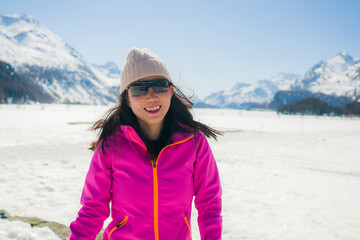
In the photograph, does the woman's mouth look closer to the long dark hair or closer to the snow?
the long dark hair

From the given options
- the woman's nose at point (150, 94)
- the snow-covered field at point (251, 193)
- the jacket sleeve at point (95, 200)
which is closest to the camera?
the jacket sleeve at point (95, 200)

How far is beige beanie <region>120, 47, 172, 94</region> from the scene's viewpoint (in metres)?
1.85

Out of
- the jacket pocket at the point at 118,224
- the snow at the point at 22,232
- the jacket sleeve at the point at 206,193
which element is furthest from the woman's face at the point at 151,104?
the snow at the point at 22,232

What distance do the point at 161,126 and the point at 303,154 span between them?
30.6ft

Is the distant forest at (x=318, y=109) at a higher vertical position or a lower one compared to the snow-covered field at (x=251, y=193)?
higher

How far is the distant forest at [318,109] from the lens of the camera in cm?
10950

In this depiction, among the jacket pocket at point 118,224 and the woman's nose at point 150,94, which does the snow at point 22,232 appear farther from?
the woman's nose at point 150,94

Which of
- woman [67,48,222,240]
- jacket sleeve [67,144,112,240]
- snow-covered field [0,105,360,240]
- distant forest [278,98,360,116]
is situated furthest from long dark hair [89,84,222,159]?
distant forest [278,98,360,116]

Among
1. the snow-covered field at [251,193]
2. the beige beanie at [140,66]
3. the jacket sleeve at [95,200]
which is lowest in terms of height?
the snow-covered field at [251,193]

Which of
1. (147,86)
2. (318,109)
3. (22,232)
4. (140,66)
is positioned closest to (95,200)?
(147,86)

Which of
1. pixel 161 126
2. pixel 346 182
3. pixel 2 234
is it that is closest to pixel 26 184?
pixel 2 234

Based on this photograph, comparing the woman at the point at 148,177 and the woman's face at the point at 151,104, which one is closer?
the woman at the point at 148,177

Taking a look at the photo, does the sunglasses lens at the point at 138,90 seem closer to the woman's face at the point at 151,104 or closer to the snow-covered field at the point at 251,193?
the woman's face at the point at 151,104

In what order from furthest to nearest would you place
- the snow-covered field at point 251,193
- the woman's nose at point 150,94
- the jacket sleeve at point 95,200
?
the snow-covered field at point 251,193, the woman's nose at point 150,94, the jacket sleeve at point 95,200
